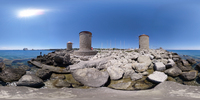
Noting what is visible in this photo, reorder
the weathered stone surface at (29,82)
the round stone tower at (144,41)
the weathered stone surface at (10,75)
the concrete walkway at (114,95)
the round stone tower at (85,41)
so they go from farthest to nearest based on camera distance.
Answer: the round stone tower at (144,41) → the round stone tower at (85,41) → the weathered stone surface at (10,75) → the weathered stone surface at (29,82) → the concrete walkway at (114,95)

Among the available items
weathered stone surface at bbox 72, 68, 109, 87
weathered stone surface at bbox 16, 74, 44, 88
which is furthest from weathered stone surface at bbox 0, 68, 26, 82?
weathered stone surface at bbox 72, 68, 109, 87

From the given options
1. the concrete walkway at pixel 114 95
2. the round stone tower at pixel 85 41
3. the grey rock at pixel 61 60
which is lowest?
the concrete walkway at pixel 114 95

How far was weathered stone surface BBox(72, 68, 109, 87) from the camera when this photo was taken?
13.0ft

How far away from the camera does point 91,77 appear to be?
14.1 ft

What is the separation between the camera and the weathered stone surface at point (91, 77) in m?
3.95

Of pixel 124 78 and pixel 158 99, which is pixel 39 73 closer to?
pixel 124 78

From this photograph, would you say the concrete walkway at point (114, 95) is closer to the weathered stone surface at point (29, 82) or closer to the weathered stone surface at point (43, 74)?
the weathered stone surface at point (29, 82)

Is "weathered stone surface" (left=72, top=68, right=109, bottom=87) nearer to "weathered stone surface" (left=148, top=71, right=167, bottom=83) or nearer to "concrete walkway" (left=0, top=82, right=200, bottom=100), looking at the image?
"concrete walkway" (left=0, top=82, right=200, bottom=100)

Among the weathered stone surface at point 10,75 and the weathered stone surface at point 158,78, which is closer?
the weathered stone surface at point 158,78

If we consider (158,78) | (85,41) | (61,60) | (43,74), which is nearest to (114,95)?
(158,78)

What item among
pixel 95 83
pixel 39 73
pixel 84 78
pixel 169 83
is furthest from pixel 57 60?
pixel 169 83

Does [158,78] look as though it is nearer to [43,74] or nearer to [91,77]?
[91,77]

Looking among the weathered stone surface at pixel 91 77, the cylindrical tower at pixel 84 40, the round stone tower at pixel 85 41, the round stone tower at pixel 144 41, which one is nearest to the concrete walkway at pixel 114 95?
the weathered stone surface at pixel 91 77

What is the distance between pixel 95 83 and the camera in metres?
3.94
